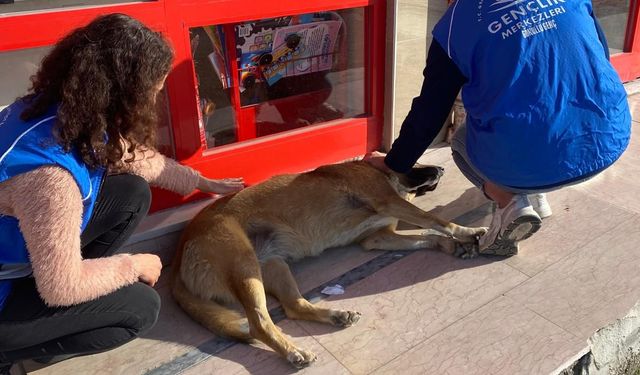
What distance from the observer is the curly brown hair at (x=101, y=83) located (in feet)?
6.51

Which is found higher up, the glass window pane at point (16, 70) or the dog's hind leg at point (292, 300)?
the glass window pane at point (16, 70)

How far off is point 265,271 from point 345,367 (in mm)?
783

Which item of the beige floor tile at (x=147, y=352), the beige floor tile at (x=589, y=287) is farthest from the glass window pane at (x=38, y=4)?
the beige floor tile at (x=589, y=287)

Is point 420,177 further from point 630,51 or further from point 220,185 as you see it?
point 630,51

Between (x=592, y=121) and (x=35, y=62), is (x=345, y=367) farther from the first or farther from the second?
(x=35, y=62)

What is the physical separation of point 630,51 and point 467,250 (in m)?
3.73

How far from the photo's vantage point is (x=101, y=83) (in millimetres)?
1988

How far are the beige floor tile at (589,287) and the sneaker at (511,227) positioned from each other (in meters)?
0.23

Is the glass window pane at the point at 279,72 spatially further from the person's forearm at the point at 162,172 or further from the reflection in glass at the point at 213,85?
the person's forearm at the point at 162,172

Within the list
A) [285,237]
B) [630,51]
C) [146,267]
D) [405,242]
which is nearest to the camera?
[146,267]

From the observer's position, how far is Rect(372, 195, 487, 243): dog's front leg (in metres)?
3.37

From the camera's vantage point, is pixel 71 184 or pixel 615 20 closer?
pixel 71 184

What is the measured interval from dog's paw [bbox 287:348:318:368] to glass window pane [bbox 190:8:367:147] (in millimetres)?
1590

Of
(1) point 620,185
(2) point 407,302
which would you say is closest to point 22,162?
(2) point 407,302
